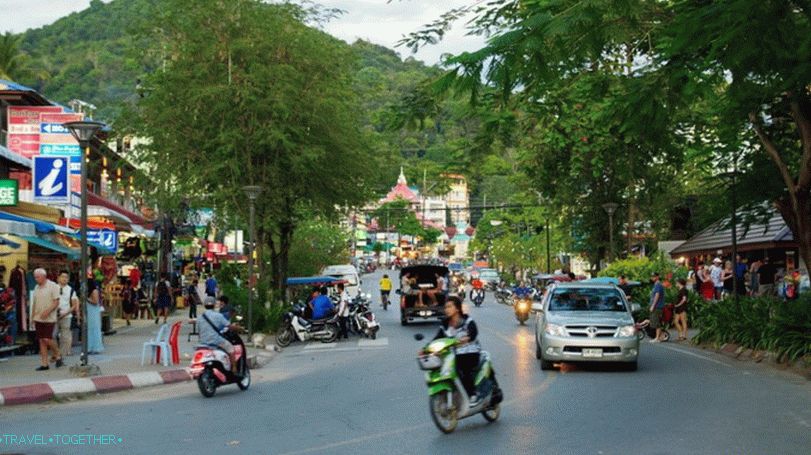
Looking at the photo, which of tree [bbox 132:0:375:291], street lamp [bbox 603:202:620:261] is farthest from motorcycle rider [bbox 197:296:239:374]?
street lamp [bbox 603:202:620:261]

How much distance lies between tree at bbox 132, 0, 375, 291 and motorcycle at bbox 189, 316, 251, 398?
57.7ft

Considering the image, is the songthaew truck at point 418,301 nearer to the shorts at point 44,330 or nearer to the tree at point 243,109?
the tree at point 243,109

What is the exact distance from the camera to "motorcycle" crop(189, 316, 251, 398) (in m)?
17.2

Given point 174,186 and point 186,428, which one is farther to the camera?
point 174,186

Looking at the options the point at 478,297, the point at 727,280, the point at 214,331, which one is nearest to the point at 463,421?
the point at 214,331

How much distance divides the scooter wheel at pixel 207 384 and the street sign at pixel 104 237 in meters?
16.5

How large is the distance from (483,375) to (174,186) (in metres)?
26.5

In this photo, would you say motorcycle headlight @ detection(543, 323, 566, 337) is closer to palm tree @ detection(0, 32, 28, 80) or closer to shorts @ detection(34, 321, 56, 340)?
shorts @ detection(34, 321, 56, 340)

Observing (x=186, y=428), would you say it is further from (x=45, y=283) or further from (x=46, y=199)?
(x=46, y=199)

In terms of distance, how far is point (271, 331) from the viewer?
33781 millimetres

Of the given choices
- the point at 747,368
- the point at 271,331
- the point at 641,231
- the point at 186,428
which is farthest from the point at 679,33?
the point at 641,231

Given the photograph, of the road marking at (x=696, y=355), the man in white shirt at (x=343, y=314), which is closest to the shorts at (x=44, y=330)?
the man in white shirt at (x=343, y=314)

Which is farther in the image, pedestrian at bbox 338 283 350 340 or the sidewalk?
pedestrian at bbox 338 283 350 340

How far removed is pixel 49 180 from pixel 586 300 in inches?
581
